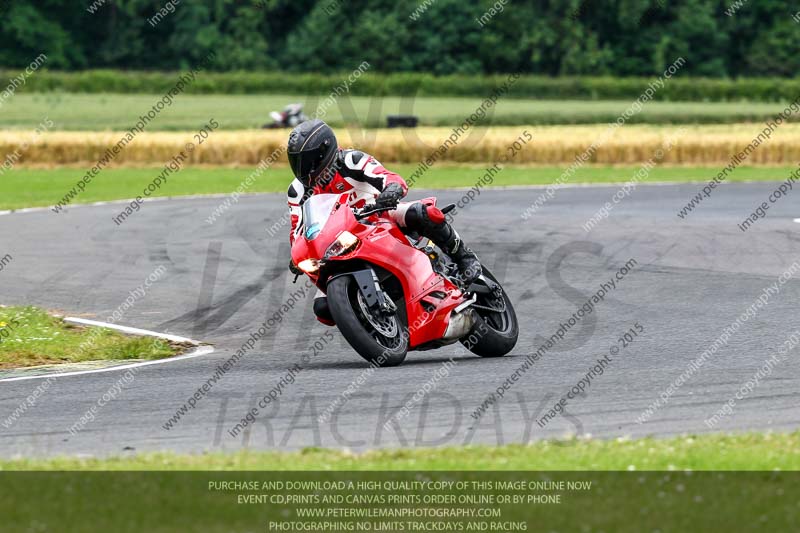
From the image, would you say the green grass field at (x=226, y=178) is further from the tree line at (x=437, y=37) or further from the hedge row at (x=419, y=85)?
the tree line at (x=437, y=37)

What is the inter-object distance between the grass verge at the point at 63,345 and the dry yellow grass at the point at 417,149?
83.1ft

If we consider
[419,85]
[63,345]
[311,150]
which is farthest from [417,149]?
[419,85]

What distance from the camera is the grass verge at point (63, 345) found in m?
12.0

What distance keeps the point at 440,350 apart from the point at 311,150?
7.52 ft

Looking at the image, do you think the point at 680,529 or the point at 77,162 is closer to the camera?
the point at 680,529

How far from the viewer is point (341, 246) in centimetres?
1025

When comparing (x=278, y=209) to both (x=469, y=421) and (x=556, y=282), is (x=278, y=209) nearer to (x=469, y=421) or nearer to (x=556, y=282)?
(x=556, y=282)

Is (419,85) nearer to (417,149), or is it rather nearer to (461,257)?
(417,149)

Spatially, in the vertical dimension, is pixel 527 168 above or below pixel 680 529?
below

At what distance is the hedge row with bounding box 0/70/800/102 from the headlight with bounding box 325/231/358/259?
2232 inches

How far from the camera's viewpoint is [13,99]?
64562 mm

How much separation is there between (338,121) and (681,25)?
101ft

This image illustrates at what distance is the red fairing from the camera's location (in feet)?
34.1

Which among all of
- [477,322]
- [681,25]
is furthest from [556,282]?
[681,25]
